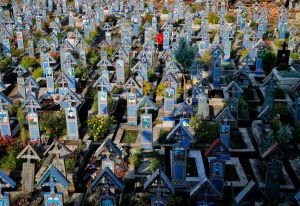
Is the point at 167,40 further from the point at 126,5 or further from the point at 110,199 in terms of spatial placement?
the point at 110,199

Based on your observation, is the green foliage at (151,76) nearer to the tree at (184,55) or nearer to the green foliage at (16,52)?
the tree at (184,55)

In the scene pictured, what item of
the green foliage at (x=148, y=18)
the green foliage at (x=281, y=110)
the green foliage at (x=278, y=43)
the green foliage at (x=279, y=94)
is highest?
the green foliage at (x=148, y=18)

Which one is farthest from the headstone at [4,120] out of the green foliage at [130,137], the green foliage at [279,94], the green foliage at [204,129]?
the green foliage at [279,94]

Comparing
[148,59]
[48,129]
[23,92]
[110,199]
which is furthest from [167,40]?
[110,199]

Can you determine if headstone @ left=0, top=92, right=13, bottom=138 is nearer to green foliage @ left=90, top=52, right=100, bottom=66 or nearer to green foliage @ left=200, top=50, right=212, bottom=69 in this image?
green foliage @ left=90, top=52, right=100, bottom=66

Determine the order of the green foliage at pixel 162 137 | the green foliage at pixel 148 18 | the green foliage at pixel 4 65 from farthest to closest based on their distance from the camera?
1. the green foliage at pixel 148 18
2. the green foliage at pixel 4 65
3. the green foliage at pixel 162 137

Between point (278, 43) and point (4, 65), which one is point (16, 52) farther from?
point (278, 43)

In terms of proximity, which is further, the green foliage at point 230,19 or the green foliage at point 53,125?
the green foliage at point 230,19
